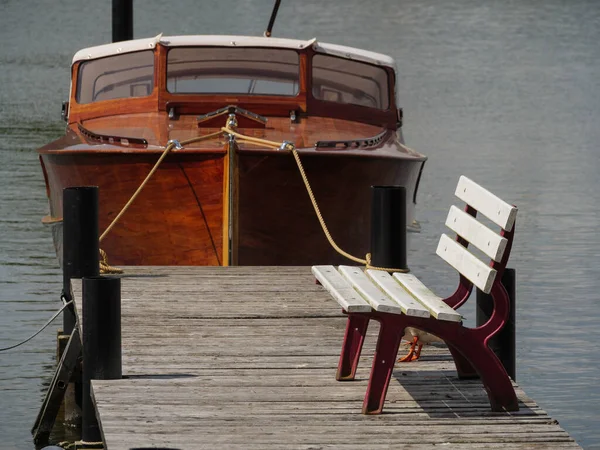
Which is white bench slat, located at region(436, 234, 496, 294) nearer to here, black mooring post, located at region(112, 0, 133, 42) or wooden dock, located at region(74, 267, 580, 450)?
wooden dock, located at region(74, 267, 580, 450)

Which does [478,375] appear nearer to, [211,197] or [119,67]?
[211,197]

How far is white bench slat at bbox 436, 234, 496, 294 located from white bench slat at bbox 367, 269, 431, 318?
29 cm

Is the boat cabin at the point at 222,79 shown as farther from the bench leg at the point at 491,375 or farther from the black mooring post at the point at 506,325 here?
the bench leg at the point at 491,375

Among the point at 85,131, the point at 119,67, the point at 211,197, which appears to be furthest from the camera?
the point at 119,67

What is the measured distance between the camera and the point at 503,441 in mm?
6344

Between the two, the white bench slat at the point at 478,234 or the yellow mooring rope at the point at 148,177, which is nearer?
the white bench slat at the point at 478,234

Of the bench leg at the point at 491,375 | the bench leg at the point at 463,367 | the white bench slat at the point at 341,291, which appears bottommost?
the bench leg at the point at 463,367

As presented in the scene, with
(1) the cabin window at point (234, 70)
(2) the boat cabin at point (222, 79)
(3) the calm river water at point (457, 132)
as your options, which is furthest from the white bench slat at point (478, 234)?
(1) the cabin window at point (234, 70)

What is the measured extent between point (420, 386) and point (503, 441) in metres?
0.98

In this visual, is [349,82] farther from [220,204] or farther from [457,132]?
[457,132]

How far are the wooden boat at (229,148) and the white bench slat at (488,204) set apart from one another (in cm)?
379

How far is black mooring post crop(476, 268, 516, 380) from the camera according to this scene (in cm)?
816

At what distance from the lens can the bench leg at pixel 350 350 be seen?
24.2 ft

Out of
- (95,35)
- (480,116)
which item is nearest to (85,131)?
(480,116)
